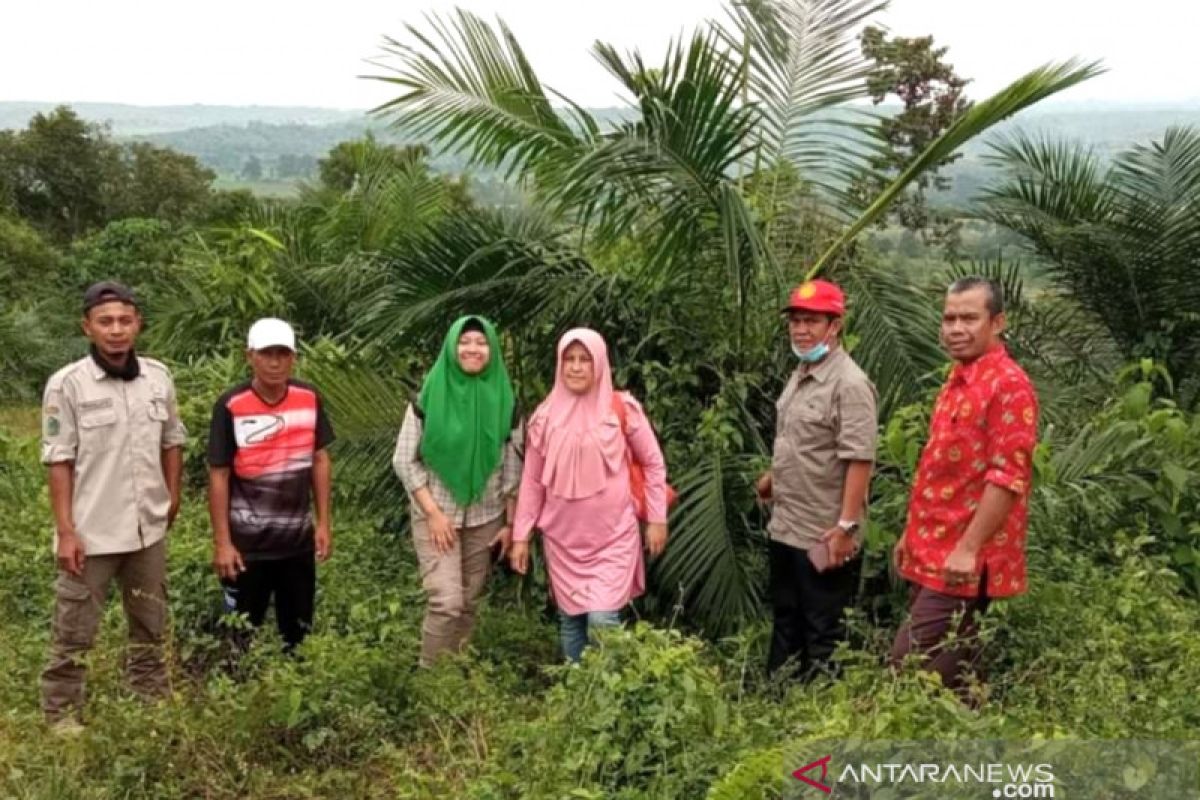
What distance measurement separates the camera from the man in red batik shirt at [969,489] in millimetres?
2951

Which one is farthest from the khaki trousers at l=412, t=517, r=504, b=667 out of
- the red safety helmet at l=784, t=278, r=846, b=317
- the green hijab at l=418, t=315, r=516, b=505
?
the red safety helmet at l=784, t=278, r=846, b=317

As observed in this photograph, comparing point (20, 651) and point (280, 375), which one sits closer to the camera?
point (280, 375)

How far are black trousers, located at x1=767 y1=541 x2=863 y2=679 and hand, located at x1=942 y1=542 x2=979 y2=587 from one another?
57cm

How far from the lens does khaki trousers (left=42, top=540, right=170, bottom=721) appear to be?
3547 millimetres

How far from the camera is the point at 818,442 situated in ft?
11.7

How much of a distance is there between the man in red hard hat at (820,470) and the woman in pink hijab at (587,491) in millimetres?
433

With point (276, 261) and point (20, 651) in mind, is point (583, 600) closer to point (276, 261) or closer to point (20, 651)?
point (20, 651)

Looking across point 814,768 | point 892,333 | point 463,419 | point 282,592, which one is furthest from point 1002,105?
point 282,592

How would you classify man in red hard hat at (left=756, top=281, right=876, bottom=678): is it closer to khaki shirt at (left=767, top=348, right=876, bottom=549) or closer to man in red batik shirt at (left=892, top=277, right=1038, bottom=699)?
khaki shirt at (left=767, top=348, right=876, bottom=549)

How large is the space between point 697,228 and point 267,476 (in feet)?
6.05

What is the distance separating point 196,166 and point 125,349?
29.4 meters

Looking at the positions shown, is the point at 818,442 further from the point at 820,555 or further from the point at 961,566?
the point at 961,566

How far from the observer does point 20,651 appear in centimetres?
421

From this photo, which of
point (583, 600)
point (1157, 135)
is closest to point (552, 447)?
point (583, 600)
